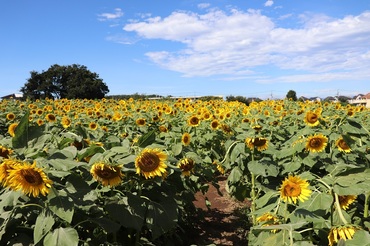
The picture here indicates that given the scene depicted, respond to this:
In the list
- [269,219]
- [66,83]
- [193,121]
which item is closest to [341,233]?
[269,219]

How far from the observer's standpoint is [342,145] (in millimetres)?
2912

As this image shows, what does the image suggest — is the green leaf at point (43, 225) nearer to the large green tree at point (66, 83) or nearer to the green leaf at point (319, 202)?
the green leaf at point (319, 202)

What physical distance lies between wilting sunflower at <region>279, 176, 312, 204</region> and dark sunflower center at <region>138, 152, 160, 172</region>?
0.69 meters

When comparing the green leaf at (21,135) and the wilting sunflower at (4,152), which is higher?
the green leaf at (21,135)

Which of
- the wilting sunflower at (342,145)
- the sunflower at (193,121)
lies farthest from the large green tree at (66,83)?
the wilting sunflower at (342,145)

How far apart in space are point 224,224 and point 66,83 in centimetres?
3972

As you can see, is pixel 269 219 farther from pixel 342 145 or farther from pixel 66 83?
pixel 66 83

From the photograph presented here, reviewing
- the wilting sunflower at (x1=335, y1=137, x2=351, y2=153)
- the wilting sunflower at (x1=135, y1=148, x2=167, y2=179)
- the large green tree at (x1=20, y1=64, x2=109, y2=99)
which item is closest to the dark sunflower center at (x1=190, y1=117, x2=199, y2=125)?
the wilting sunflower at (x1=335, y1=137, x2=351, y2=153)

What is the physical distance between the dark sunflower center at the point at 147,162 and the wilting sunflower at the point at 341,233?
94 centimetres

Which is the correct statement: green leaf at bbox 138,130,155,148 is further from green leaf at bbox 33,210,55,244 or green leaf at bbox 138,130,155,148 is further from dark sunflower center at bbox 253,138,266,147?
dark sunflower center at bbox 253,138,266,147

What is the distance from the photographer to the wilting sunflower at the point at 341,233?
1.24 meters

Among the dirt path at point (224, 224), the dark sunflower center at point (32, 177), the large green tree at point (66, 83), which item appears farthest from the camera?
the large green tree at point (66, 83)

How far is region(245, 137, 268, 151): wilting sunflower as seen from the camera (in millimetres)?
3051

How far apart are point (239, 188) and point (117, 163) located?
2.02 metres
